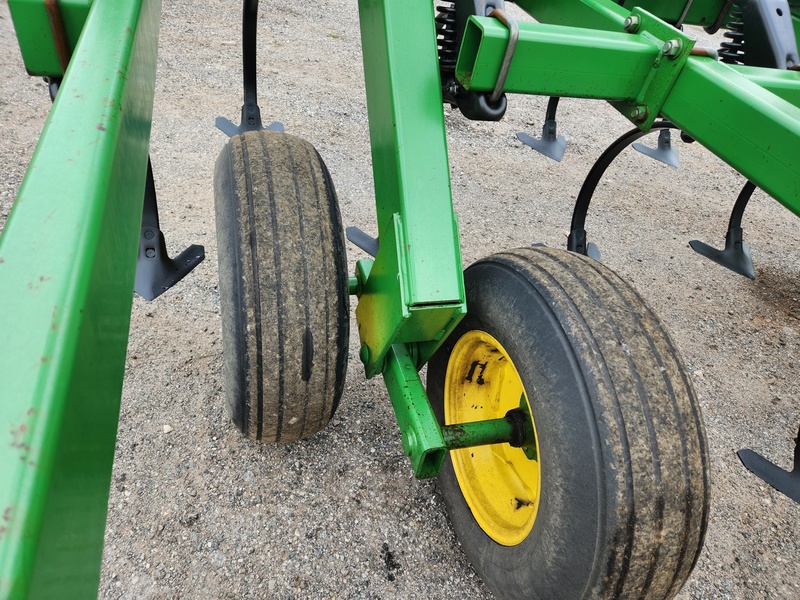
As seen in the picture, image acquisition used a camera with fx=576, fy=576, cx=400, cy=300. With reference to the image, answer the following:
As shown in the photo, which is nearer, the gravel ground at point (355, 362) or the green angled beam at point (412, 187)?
the green angled beam at point (412, 187)

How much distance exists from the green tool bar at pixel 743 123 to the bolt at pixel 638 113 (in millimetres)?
84

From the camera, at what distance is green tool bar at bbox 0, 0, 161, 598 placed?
43cm

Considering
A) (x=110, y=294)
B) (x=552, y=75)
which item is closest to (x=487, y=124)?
(x=552, y=75)

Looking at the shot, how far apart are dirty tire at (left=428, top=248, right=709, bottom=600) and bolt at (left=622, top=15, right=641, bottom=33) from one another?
765 millimetres

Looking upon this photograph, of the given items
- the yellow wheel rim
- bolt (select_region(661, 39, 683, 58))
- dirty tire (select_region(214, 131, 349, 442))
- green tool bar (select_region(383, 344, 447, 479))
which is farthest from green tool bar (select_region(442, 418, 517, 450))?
bolt (select_region(661, 39, 683, 58))

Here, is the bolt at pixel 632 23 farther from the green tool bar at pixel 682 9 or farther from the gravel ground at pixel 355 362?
the gravel ground at pixel 355 362

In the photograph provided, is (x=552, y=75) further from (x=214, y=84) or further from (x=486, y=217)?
(x=214, y=84)

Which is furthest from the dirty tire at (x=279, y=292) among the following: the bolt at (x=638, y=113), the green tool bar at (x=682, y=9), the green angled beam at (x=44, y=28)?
the green tool bar at (x=682, y=9)

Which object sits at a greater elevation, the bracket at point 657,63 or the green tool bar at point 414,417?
the bracket at point 657,63

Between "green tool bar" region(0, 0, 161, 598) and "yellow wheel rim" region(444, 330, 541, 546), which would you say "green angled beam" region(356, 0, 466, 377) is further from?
"green tool bar" region(0, 0, 161, 598)

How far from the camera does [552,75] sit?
147 centimetres

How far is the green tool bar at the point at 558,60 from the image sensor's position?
1.38 meters

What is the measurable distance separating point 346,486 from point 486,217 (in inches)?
86.8

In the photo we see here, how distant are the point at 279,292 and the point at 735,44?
1926 mm
